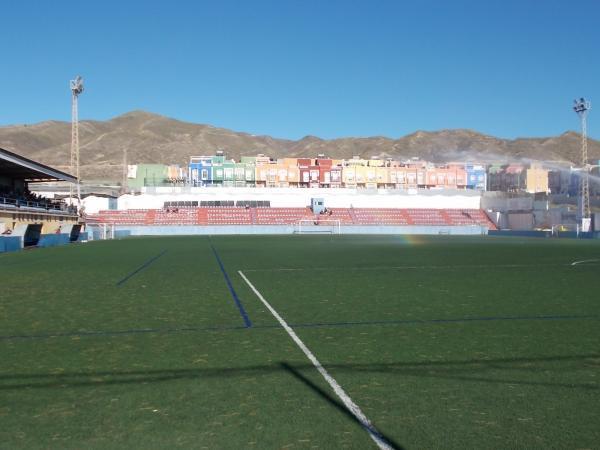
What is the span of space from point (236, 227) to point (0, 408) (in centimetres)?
7150

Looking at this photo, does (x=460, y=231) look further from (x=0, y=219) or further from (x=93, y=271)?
(x=93, y=271)

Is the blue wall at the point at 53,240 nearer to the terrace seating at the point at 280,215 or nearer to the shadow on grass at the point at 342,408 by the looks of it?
the shadow on grass at the point at 342,408

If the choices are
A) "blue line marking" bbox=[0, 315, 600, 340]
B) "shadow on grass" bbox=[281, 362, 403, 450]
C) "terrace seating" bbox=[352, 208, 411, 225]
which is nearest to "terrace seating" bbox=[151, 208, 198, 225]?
"terrace seating" bbox=[352, 208, 411, 225]

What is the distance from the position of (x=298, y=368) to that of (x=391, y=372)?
1106 millimetres

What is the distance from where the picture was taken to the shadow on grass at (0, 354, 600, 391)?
614 cm

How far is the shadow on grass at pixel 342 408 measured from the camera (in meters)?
4.50

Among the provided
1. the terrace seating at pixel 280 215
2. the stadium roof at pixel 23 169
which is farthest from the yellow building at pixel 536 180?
the stadium roof at pixel 23 169

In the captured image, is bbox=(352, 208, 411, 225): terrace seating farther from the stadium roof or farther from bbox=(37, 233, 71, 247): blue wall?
bbox=(37, 233, 71, 247): blue wall

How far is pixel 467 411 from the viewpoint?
5168 millimetres

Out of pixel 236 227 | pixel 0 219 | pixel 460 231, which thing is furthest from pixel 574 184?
pixel 0 219

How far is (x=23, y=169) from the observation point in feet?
158

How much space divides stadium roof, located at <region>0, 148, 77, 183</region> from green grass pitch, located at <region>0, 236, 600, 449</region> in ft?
99.0

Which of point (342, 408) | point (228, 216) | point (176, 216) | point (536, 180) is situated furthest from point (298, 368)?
point (536, 180)

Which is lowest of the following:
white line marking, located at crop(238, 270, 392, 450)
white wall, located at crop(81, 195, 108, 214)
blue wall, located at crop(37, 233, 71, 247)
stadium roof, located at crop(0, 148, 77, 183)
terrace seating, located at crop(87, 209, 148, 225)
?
blue wall, located at crop(37, 233, 71, 247)
